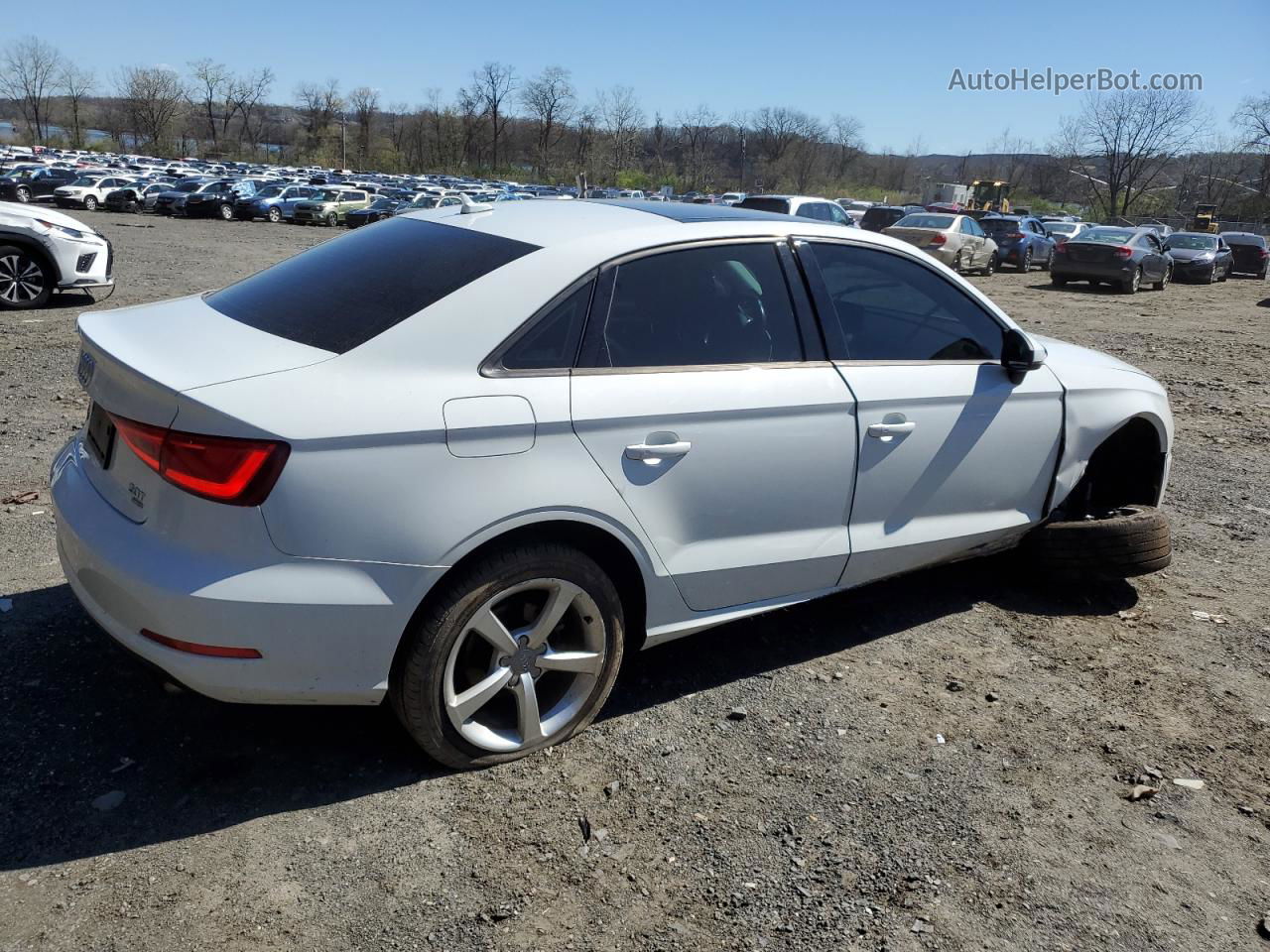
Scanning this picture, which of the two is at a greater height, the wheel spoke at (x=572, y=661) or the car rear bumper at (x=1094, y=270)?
the car rear bumper at (x=1094, y=270)

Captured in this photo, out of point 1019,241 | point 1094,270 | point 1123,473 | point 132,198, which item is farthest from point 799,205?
point 132,198

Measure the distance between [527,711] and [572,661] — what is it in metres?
0.21

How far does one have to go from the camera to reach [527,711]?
121 inches

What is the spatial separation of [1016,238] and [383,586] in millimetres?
28630

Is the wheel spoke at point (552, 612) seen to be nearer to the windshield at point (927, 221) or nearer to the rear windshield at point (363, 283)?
the rear windshield at point (363, 283)

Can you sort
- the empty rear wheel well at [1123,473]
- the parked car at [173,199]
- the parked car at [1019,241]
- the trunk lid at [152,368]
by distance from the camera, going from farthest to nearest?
the parked car at [173,199] < the parked car at [1019,241] < the empty rear wheel well at [1123,473] < the trunk lid at [152,368]

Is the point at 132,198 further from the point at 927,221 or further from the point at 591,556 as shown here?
the point at 591,556

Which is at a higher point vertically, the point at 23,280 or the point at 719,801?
the point at 23,280

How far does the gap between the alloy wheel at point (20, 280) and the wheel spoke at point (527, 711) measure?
1044 centimetres

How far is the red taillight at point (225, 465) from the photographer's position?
251cm

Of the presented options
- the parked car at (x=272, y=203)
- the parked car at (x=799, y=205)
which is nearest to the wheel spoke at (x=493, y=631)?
the parked car at (x=799, y=205)

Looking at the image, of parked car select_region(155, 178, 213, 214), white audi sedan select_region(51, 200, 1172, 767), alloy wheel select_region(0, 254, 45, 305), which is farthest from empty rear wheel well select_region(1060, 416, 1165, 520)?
parked car select_region(155, 178, 213, 214)

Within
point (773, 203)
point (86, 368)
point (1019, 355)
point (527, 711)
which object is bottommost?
point (527, 711)

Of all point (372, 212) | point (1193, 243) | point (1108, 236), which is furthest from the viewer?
point (372, 212)
